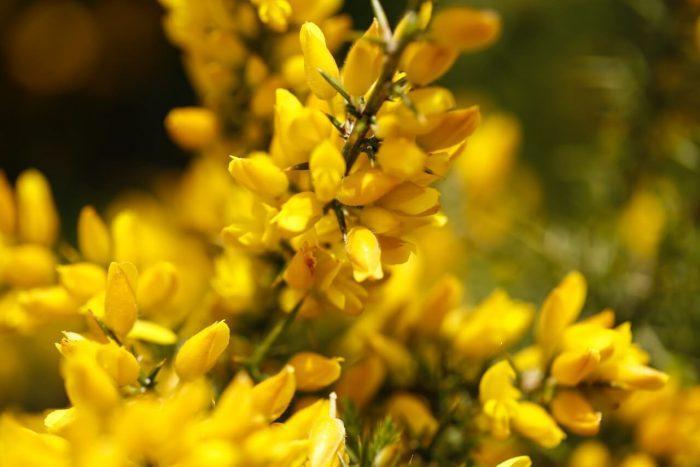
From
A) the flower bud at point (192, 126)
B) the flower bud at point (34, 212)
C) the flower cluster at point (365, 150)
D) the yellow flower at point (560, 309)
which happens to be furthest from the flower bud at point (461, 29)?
the flower bud at point (34, 212)

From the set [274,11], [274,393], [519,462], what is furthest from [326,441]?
[274,11]

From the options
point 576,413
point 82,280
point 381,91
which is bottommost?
point 576,413

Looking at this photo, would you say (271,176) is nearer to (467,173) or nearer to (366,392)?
(366,392)

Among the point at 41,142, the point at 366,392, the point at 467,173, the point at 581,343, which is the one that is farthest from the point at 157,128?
the point at 581,343

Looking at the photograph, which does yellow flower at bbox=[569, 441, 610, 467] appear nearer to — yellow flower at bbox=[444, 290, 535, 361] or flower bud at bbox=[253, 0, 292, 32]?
yellow flower at bbox=[444, 290, 535, 361]

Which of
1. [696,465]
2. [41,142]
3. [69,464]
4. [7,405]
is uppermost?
[69,464]

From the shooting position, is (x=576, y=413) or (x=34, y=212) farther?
(x=34, y=212)

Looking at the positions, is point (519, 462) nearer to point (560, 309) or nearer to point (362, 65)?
point (560, 309)
